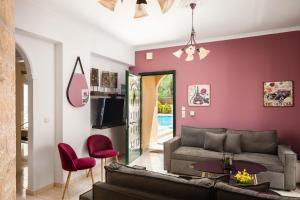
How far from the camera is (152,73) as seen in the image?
5.47 metres

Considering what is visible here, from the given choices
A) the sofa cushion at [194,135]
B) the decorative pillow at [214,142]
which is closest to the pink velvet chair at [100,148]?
the sofa cushion at [194,135]

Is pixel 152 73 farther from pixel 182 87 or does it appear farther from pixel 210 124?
pixel 210 124

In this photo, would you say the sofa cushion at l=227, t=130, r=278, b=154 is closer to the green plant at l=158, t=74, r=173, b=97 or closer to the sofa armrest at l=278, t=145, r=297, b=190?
the sofa armrest at l=278, t=145, r=297, b=190

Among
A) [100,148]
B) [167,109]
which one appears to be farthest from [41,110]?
[167,109]

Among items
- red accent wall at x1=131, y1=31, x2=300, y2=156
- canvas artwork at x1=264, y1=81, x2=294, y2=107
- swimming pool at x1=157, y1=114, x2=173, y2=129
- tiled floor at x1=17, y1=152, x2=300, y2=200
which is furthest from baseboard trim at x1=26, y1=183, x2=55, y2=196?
swimming pool at x1=157, y1=114, x2=173, y2=129

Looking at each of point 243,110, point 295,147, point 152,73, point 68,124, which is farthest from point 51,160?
point 295,147

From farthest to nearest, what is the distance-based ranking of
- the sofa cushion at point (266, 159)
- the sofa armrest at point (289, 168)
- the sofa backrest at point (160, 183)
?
the sofa cushion at point (266, 159) → the sofa armrest at point (289, 168) → the sofa backrest at point (160, 183)

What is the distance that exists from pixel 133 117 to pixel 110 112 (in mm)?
743

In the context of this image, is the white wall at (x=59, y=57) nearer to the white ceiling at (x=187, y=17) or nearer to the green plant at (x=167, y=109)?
the white ceiling at (x=187, y=17)

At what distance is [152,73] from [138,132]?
1573 millimetres

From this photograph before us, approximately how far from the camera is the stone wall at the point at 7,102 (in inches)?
18.6

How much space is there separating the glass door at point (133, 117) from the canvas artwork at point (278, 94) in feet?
9.52

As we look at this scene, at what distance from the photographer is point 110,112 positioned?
462 centimetres

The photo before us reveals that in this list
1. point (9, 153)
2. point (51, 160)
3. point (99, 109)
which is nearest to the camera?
point (9, 153)
